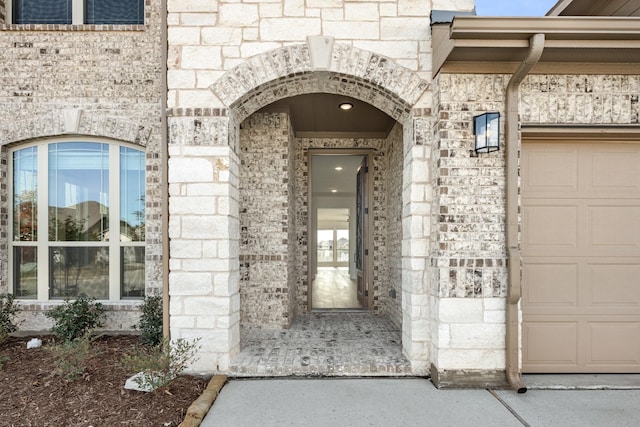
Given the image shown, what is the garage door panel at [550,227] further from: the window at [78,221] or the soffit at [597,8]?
the window at [78,221]

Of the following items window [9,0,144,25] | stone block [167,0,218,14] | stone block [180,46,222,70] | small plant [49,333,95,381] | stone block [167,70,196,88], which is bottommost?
small plant [49,333,95,381]

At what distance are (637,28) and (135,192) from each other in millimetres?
5080

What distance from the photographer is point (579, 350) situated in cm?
325

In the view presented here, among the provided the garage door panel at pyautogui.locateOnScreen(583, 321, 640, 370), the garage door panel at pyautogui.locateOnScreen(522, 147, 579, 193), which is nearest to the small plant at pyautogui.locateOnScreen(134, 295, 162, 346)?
the garage door panel at pyautogui.locateOnScreen(522, 147, 579, 193)

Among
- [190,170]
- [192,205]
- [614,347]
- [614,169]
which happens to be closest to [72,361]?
[192,205]

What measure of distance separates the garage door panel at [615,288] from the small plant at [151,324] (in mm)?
4148

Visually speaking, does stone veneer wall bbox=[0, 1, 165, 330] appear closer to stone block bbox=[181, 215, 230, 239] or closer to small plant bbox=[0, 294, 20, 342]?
stone block bbox=[181, 215, 230, 239]

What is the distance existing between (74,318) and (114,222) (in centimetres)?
115

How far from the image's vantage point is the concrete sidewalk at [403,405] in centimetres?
255

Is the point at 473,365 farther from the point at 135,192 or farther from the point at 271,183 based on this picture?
the point at 135,192

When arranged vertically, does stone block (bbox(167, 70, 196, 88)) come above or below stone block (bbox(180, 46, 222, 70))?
below

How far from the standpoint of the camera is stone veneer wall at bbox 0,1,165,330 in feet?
13.8

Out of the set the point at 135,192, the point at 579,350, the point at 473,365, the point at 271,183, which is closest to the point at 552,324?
the point at 579,350

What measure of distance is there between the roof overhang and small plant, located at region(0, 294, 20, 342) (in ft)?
16.9
